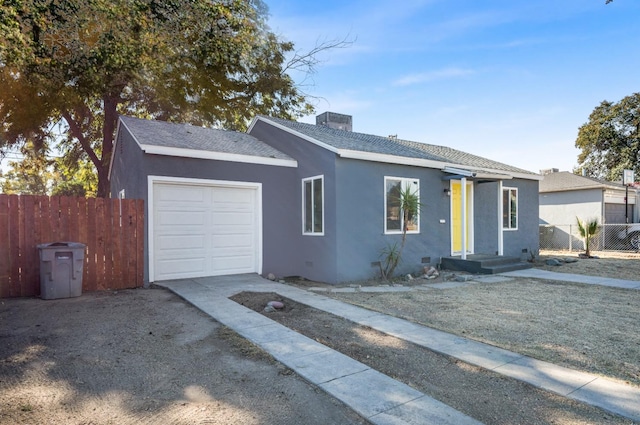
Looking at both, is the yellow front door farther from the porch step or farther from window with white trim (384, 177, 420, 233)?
window with white trim (384, 177, 420, 233)

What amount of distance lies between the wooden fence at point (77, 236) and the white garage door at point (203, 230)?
44cm

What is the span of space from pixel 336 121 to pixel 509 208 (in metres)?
6.82

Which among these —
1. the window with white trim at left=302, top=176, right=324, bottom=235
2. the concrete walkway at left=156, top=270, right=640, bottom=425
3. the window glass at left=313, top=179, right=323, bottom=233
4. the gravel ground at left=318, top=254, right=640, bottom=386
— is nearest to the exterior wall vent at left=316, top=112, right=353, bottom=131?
the window with white trim at left=302, top=176, right=324, bottom=235

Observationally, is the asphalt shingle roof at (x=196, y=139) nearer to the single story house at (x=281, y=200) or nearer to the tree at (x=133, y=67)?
the single story house at (x=281, y=200)

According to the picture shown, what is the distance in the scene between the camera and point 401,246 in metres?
9.38

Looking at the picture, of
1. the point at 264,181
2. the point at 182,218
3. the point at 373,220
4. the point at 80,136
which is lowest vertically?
the point at 373,220

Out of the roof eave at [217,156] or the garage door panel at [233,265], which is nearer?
the roof eave at [217,156]

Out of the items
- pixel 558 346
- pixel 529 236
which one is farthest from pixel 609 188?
pixel 558 346

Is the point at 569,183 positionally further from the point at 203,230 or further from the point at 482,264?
the point at 203,230

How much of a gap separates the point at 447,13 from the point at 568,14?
2930mm

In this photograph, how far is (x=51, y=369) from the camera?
11.3ft

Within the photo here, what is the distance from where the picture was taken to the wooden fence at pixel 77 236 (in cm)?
654

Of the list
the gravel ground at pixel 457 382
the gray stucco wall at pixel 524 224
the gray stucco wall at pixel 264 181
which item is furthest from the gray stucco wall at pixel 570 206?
the gravel ground at pixel 457 382

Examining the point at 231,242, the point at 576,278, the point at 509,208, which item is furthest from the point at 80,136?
the point at 576,278
